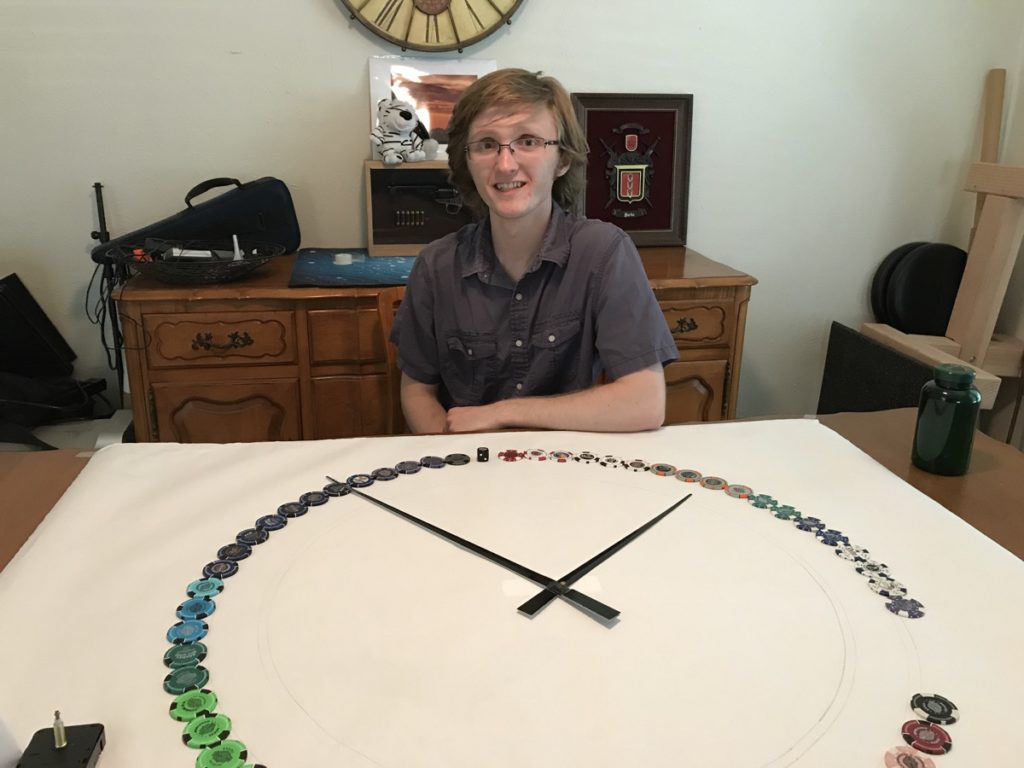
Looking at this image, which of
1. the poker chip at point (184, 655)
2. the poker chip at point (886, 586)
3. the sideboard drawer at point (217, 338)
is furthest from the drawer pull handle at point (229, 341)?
the poker chip at point (886, 586)

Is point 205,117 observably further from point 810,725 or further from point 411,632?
point 810,725

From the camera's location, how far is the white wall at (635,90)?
92.3 inches

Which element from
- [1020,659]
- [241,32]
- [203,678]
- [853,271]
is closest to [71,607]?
[203,678]

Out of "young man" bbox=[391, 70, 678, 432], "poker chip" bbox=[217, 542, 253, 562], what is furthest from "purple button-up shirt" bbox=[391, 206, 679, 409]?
"poker chip" bbox=[217, 542, 253, 562]

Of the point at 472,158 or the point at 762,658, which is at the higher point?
the point at 472,158

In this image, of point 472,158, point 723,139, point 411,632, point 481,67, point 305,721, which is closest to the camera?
point 305,721

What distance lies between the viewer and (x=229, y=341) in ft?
7.03

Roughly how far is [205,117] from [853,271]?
211cm

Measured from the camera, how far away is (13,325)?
234 cm

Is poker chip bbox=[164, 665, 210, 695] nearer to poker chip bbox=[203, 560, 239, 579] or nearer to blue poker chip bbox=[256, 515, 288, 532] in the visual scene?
poker chip bbox=[203, 560, 239, 579]

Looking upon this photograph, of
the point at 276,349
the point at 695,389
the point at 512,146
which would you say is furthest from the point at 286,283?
the point at 695,389

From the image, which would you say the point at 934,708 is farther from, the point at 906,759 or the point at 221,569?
the point at 221,569

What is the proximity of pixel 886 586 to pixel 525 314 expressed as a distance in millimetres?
854

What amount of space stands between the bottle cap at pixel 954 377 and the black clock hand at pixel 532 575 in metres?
0.61
